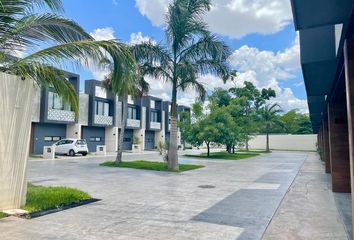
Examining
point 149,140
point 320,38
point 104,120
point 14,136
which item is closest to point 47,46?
point 14,136

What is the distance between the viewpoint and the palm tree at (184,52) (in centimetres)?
1427

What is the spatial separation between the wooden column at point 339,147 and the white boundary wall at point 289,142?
130 feet

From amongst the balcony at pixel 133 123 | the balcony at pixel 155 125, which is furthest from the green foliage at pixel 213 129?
the balcony at pixel 155 125

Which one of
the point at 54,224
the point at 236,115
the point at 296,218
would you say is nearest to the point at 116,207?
the point at 54,224

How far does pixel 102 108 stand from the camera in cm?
3412

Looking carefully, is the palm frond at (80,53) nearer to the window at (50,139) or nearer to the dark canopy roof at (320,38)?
the dark canopy roof at (320,38)

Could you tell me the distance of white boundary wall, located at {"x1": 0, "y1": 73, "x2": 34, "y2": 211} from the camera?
5.99 metres

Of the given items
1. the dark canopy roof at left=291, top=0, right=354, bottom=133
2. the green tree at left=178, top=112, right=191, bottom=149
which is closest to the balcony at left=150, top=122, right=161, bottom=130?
the green tree at left=178, top=112, right=191, bottom=149

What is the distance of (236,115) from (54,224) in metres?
26.9

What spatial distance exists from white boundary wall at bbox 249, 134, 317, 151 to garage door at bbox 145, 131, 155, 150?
1664 centimetres

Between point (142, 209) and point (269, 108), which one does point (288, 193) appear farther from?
point (269, 108)

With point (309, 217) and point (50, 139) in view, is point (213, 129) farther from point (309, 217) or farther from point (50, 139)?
point (309, 217)

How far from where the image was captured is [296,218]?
6.21 metres

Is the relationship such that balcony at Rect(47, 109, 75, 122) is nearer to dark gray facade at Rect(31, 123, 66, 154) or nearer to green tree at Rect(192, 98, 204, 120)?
dark gray facade at Rect(31, 123, 66, 154)
